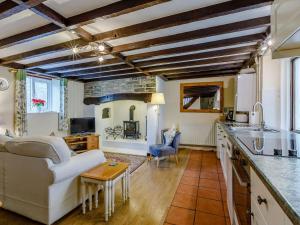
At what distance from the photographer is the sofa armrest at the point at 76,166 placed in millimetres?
1819

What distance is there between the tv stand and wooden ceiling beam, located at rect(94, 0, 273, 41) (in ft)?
10.3

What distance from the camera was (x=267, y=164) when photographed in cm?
98

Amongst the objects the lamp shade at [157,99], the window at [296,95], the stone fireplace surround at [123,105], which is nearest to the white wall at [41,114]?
the stone fireplace surround at [123,105]

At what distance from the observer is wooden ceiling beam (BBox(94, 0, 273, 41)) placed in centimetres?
177

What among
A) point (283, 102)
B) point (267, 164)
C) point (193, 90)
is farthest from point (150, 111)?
point (267, 164)

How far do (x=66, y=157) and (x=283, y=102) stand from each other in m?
3.35

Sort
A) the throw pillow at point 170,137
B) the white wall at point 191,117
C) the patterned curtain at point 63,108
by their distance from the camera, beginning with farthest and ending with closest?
the white wall at point 191,117 → the patterned curtain at point 63,108 → the throw pillow at point 170,137

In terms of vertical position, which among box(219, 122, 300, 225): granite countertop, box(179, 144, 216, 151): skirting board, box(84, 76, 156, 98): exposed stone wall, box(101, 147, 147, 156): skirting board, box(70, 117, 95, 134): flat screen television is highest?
box(84, 76, 156, 98): exposed stone wall

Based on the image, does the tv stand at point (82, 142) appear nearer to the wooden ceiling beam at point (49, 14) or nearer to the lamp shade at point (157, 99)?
the lamp shade at point (157, 99)

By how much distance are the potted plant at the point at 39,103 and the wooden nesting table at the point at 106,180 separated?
3.12 m

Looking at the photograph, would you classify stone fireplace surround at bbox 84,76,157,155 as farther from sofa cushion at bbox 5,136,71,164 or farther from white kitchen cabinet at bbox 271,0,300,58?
white kitchen cabinet at bbox 271,0,300,58

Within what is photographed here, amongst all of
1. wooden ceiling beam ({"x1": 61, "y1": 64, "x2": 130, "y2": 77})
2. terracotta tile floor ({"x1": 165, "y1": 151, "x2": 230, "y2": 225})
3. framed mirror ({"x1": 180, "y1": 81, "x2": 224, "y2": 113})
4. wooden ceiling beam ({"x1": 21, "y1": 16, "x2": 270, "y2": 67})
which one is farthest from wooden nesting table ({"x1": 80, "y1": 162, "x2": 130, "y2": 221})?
framed mirror ({"x1": 180, "y1": 81, "x2": 224, "y2": 113})

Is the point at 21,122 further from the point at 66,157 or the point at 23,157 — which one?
the point at 66,157

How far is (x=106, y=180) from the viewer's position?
76.3 inches
